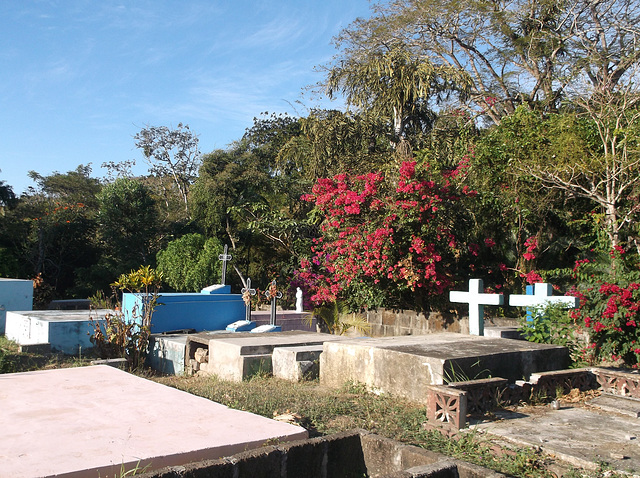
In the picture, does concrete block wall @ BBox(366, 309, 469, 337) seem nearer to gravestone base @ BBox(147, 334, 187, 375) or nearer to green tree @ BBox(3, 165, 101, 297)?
gravestone base @ BBox(147, 334, 187, 375)

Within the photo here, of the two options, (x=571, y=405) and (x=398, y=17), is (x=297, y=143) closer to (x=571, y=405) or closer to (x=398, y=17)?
(x=398, y=17)

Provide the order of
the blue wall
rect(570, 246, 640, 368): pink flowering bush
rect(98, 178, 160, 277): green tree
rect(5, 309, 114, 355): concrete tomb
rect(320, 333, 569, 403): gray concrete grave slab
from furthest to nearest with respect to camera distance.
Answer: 1. rect(98, 178, 160, 277): green tree
2. the blue wall
3. rect(5, 309, 114, 355): concrete tomb
4. rect(570, 246, 640, 368): pink flowering bush
5. rect(320, 333, 569, 403): gray concrete grave slab

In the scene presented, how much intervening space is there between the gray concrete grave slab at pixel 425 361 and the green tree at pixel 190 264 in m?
8.83

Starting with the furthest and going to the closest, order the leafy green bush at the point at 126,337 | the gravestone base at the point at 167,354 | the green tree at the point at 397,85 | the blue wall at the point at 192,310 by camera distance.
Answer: the green tree at the point at 397,85
the blue wall at the point at 192,310
the gravestone base at the point at 167,354
the leafy green bush at the point at 126,337

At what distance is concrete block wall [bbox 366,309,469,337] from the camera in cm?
948

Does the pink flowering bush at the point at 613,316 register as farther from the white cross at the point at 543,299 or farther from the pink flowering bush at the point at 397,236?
the pink flowering bush at the point at 397,236

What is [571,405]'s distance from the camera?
17.8 ft

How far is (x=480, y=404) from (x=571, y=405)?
48.1 inches

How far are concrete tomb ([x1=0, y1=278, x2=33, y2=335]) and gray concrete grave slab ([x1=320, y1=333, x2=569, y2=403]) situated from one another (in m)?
8.49

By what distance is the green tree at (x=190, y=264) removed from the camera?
1488 centimetres

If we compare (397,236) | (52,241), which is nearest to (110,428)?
(397,236)

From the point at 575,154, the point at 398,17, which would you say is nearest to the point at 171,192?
the point at 398,17

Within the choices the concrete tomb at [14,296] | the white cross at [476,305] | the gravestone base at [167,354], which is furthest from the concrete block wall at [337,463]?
the concrete tomb at [14,296]

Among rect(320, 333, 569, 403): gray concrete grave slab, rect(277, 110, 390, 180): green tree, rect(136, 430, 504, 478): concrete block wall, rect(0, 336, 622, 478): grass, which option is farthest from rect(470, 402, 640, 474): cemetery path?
rect(277, 110, 390, 180): green tree
